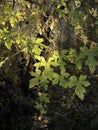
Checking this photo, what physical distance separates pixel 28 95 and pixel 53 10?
12.9ft

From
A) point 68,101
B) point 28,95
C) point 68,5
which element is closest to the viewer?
point 68,5

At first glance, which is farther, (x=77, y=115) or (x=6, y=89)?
(x=6, y=89)

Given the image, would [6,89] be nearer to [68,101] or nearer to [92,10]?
[68,101]

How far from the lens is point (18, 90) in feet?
23.1

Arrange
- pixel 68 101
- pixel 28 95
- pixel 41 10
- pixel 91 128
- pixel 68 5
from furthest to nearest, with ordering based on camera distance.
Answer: pixel 28 95 → pixel 68 101 → pixel 91 128 → pixel 68 5 → pixel 41 10

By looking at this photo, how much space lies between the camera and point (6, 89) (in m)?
7.09

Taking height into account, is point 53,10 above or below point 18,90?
above

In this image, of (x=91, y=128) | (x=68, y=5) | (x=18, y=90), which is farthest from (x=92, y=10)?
(x=18, y=90)

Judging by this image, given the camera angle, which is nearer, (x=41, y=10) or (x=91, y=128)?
(x=41, y=10)

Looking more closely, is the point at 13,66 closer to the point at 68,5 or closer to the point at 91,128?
the point at 91,128

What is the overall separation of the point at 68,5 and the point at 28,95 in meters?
3.89

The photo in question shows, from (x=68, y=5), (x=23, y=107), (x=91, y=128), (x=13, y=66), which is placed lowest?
(x=91, y=128)

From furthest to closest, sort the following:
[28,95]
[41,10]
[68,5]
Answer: [28,95], [68,5], [41,10]

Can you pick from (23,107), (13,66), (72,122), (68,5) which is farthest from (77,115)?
(68,5)
